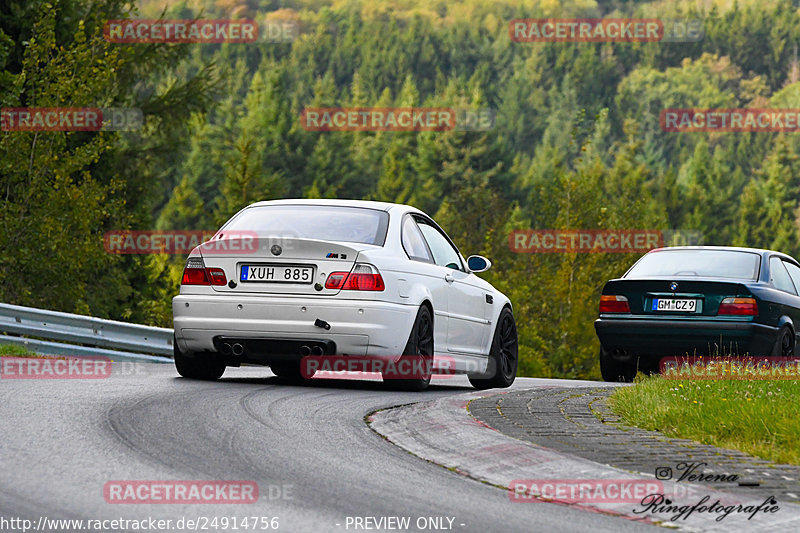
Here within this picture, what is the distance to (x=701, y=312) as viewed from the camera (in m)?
13.8

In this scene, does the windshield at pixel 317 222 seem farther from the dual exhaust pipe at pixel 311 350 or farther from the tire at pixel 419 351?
the dual exhaust pipe at pixel 311 350

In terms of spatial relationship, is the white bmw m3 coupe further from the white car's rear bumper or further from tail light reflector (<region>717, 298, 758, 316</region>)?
tail light reflector (<region>717, 298, 758, 316</region>)

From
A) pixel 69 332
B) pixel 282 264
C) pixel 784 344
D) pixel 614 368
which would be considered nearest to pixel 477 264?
pixel 282 264

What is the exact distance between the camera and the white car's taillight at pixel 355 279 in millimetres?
10031

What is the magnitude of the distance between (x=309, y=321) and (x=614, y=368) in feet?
19.8

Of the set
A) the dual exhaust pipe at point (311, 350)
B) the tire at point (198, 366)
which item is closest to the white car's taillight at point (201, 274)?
the tire at point (198, 366)

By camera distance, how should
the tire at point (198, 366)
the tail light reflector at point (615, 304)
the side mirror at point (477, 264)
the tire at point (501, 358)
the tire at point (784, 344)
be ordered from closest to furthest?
the tire at point (198, 366) → the side mirror at point (477, 264) → the tire at point (501, 358) → the tire at point (784, 344) → the tail light reflector at point (615, 304)

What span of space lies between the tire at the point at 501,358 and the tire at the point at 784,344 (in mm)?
3262

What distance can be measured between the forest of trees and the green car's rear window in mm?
9661

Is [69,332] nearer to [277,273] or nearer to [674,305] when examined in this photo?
[277,273]

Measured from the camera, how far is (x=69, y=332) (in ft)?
48.2

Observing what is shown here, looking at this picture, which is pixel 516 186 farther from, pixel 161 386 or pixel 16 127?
pixel 161 386

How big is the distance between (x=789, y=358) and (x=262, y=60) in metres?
146

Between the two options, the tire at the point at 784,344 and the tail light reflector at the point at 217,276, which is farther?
the tire at the point at 784,344
